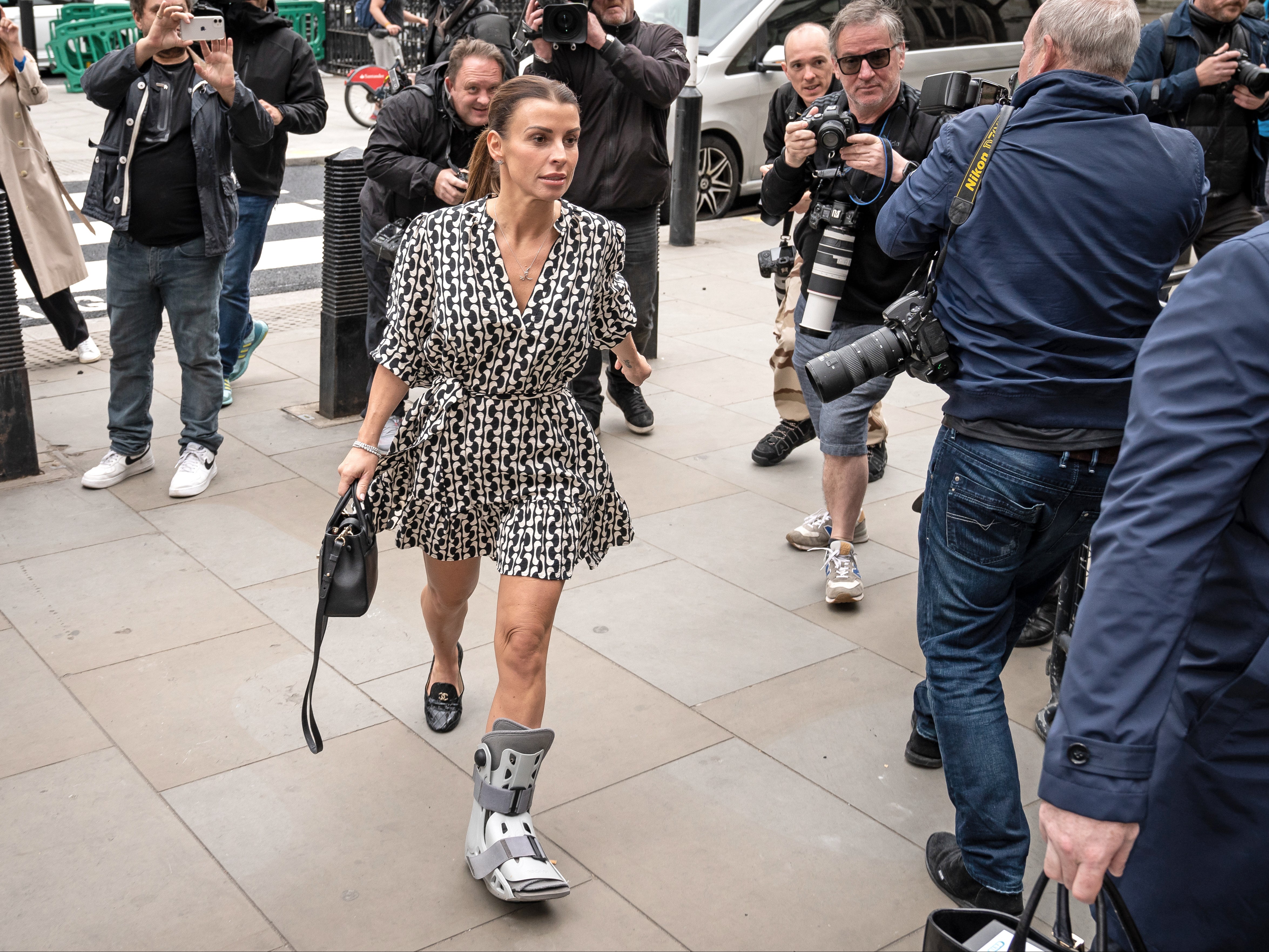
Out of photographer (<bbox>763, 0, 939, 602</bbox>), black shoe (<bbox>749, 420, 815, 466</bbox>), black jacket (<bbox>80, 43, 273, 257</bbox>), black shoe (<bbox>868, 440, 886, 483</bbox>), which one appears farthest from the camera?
black shoe (<bbox>749, 420, 815, 466</bbox>)

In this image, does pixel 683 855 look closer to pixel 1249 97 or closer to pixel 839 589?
pixel 839 589

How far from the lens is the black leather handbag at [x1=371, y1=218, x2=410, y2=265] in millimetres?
5461

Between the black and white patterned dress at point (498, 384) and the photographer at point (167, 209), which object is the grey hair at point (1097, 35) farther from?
Result: the photographer at point (167, 209)

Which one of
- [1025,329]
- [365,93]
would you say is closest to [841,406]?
[1025,329]

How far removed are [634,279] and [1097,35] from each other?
3720 mm

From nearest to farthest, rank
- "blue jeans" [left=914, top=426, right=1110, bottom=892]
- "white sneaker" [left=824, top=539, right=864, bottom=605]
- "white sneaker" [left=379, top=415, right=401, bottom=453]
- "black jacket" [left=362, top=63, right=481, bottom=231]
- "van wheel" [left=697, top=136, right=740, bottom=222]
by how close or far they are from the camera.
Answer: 1. "blue jeans" [left=914, top=426, right=1110, bottom=892]
2. "white sneaker" [left=824, top=539, right=864, bottom=605]
3. "black jacket" [left=362, top=63, right=481, bottom=231]
4. "white sneaker" [left=379, top=415, right=401, bottom=453]
5. "van wheel" [left=697, top=136, right=740, bottom=222]

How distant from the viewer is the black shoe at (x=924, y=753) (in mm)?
3803

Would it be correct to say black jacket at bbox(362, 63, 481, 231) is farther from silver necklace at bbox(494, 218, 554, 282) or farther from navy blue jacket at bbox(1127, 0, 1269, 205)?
navy blue jacket at bbox(1127, 0, 1269, 205)

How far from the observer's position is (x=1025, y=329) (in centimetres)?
296

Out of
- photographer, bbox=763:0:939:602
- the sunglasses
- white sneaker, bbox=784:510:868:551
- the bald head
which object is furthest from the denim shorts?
the bald head

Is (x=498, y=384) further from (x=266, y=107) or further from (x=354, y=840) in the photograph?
(x=266, y=107)

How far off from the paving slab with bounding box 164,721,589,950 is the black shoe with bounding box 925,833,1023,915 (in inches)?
35.0

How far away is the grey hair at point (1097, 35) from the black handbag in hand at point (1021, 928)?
184 cm

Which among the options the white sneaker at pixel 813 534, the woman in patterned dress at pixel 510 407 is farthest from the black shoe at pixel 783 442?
the woman in patterned dress at pixel 510 407
